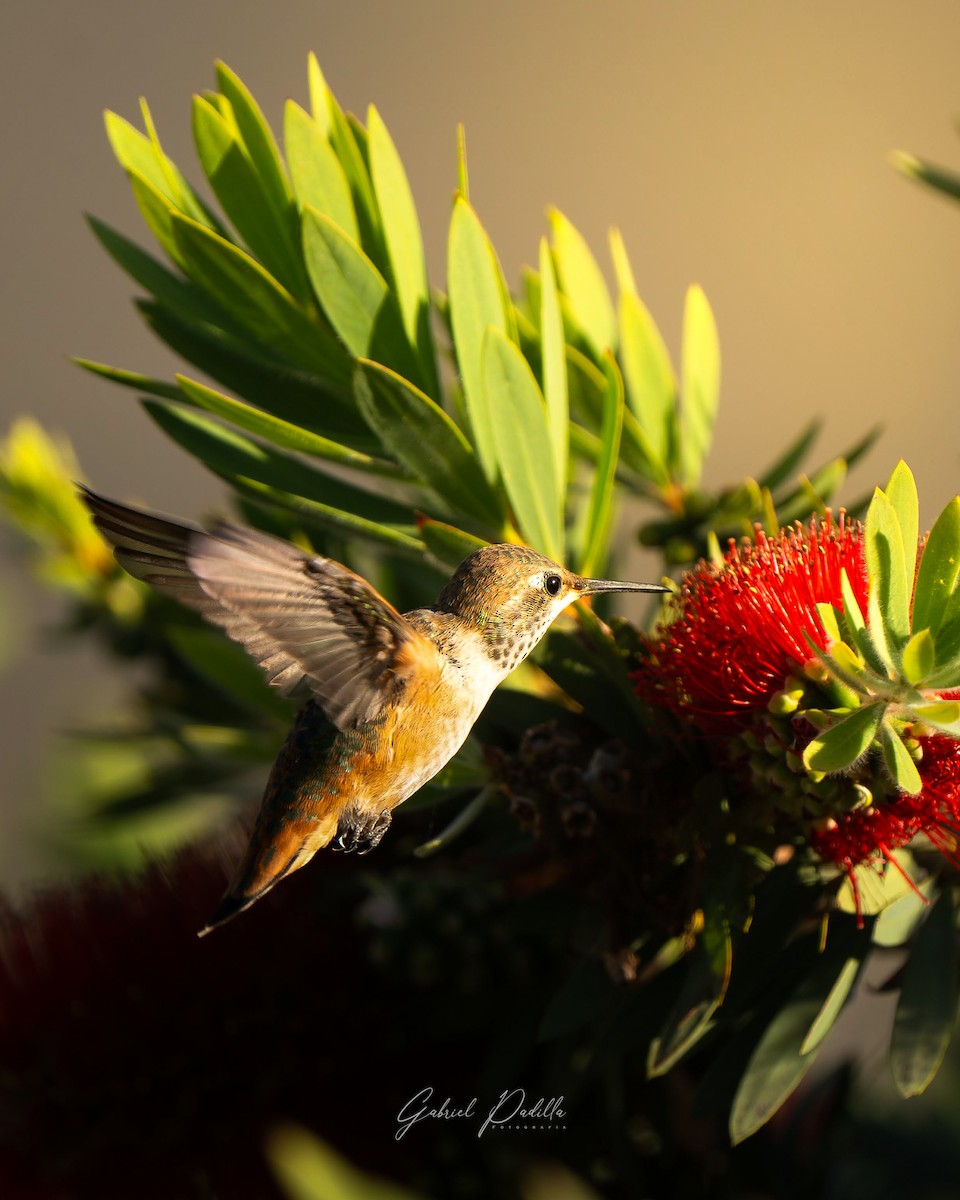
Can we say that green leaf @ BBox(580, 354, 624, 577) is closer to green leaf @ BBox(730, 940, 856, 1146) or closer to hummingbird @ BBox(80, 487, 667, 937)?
hummingbird @ BBox(80, 487, 667, 937)

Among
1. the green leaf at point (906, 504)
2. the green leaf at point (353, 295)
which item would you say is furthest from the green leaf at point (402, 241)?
the green leaf at point (906, 504)

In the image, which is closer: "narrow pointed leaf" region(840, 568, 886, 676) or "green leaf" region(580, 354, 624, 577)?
"narrow pointed leaf" region(840, 568, 886, 676)

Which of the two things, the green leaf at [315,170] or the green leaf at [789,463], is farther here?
the green leaf at [789,463]

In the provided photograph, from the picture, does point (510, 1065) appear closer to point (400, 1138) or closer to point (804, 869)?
point (400, 1138)

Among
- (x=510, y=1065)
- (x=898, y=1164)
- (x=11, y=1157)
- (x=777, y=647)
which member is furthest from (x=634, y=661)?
(x=11, y=1157)

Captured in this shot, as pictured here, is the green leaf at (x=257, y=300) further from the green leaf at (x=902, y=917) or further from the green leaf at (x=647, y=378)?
the green leaf at (x=902, y=917)

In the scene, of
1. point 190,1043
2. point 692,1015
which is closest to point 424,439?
point 692,1015

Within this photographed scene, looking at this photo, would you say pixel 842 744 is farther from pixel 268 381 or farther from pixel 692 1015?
pixel 268 381

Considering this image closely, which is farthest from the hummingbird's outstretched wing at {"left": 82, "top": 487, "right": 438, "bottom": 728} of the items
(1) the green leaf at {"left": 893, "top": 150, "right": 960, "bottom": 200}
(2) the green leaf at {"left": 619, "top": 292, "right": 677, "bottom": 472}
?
(1) the green leaf at {"left": 893, "top": 150, "right": 960, "bottom": 200}
